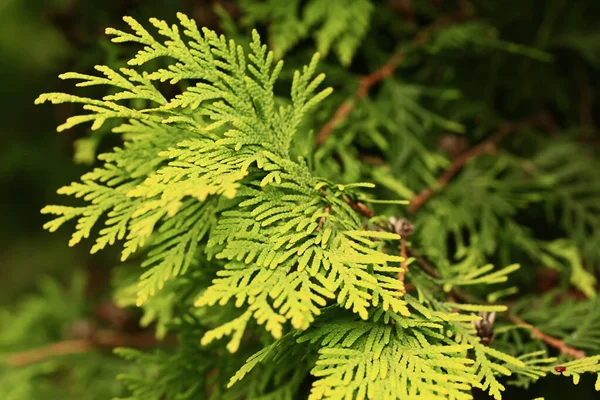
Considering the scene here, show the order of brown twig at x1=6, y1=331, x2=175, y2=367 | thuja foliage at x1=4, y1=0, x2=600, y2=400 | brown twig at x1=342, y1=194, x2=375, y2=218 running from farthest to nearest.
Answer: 1. brown twig at x1=6, y1=331, x2=175, y2=367
2. brown twig at x1=342, y1=194, x2=375, y2=218
3. thuja foliage at x1=4, y1=0, x2=600, y2=400

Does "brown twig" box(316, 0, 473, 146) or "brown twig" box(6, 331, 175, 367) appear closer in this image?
"brown twig" box(316, 0, 473, 146)

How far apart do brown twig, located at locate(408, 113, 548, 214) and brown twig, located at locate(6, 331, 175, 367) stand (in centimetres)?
115

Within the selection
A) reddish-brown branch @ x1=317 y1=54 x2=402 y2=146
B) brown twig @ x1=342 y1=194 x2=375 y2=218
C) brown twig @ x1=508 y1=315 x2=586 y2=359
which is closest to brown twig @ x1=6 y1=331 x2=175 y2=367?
reddish-brown branch @ x1=317 y1=54 x2=402 y2=146

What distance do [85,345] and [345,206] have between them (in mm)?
1432

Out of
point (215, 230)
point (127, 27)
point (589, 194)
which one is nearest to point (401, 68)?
point (589, 194)

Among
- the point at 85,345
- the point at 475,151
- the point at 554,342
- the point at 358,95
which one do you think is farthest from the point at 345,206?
the point at 85,345

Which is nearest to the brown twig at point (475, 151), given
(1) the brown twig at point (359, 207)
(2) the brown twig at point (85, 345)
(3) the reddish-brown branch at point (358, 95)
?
(3) the reddish-brown branch at point (358, 95)

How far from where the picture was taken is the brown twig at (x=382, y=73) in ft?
5.56

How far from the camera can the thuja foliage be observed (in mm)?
990

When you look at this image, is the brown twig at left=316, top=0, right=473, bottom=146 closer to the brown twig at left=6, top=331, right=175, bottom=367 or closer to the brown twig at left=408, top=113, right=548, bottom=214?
the brown twig at left=408, top=113, right=548, bottom=214

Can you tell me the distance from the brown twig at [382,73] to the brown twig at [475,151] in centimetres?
32

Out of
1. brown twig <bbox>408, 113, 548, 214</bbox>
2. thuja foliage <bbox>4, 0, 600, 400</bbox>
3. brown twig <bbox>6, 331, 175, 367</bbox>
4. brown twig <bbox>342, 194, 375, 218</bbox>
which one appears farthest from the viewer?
brown twig <bbox>6, 331, 175, 367</bbox>

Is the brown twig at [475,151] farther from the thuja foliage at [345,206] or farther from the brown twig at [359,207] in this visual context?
the brown twig at [359,207]

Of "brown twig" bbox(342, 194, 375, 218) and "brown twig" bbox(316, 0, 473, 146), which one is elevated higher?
"brown twig" bbox(316, 0, 473, 146)
